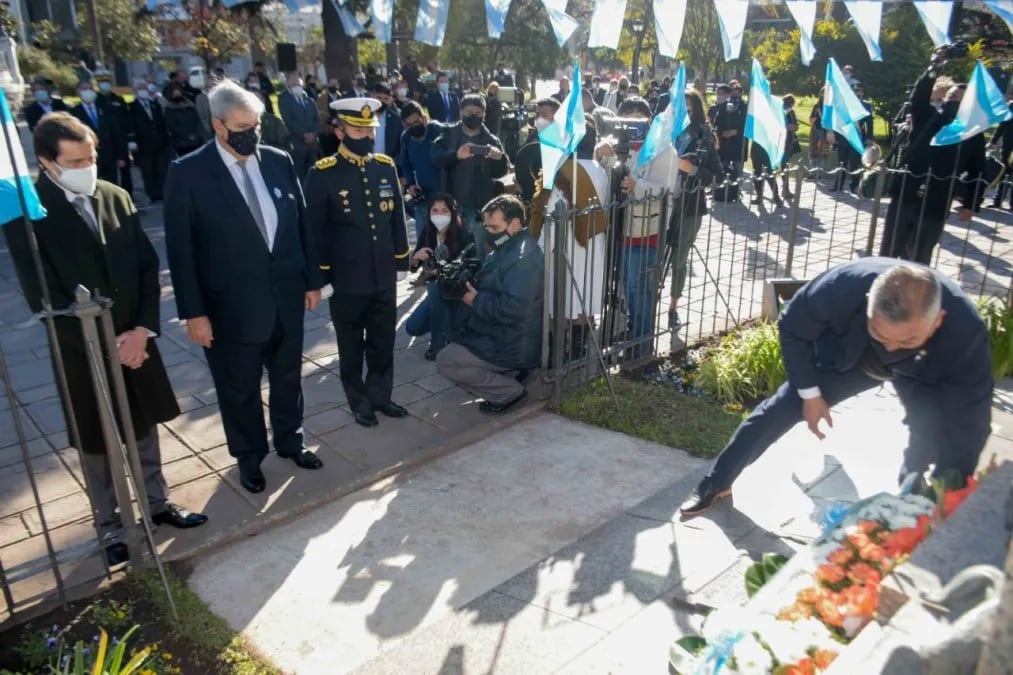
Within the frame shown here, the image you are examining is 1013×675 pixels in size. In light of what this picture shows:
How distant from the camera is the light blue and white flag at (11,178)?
281 cm

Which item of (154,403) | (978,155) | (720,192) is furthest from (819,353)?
(720,192)

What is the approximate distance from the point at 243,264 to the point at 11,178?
1.22 metres

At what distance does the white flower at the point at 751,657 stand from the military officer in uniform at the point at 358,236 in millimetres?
3081

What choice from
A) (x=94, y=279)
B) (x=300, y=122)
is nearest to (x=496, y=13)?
(x=94, y=279)

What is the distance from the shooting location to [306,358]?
6191 mm

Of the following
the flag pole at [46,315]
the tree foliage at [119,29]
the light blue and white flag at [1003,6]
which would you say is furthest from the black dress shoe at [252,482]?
the tree foliage at [119,29]

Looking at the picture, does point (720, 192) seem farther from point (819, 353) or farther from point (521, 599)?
point (521, 599)

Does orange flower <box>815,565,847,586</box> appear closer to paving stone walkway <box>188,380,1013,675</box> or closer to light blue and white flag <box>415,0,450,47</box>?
paving stone walkway <box>188,380,1013,675</box>

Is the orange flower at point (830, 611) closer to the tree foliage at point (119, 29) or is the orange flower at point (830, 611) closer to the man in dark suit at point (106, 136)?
the man in dark suit at point (106, 136)

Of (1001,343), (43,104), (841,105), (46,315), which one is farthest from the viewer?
(43,104)

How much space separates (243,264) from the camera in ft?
13.0

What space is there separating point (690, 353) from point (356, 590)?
11.6 feet

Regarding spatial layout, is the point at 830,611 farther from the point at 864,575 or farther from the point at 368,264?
the point at 368,264

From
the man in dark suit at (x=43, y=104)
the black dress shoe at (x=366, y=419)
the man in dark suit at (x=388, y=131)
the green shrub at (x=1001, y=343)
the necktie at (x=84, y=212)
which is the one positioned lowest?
the black dress shoe at (x=366, y=419)
